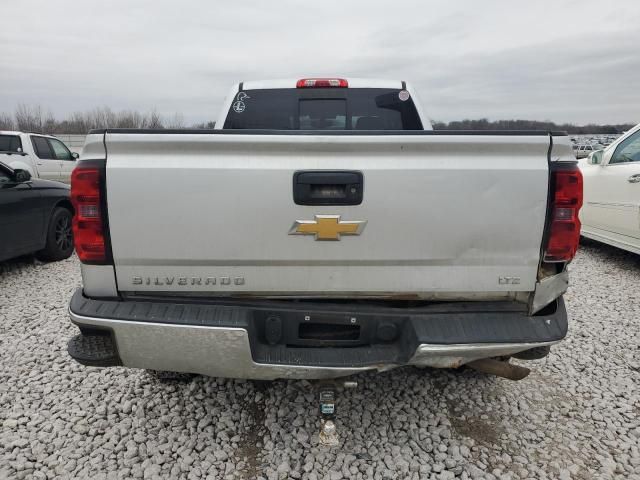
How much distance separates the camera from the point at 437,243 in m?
1.97

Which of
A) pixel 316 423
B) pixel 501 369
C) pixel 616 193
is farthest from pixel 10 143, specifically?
pixel 616 193

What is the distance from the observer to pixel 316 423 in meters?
2.54

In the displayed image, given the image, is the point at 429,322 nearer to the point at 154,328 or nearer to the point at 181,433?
the point at 154,328

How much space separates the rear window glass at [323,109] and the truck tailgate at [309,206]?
1.87 metres

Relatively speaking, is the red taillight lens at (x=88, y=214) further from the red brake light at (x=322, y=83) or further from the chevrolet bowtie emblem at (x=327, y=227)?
the red brake light at (x=322, y=83)

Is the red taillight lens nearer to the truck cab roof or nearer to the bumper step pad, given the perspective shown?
the bumper step pad

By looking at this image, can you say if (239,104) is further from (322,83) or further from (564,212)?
(564,212)

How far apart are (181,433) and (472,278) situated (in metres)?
1.82

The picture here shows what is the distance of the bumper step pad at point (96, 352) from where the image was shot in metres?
2.03

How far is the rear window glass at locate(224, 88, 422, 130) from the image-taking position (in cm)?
371

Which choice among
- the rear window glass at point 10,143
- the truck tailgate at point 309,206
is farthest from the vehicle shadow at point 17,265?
the rear window glass at point 10,143

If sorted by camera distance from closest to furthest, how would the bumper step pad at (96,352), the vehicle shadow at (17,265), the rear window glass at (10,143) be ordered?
1. the bumper step pad at (96,352)
2. the vehicle shadow at (17,265)
3. the rear window glass at (10,143)

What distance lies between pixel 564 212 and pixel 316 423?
1759mm

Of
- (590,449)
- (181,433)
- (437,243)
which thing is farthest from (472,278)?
(181,433)
